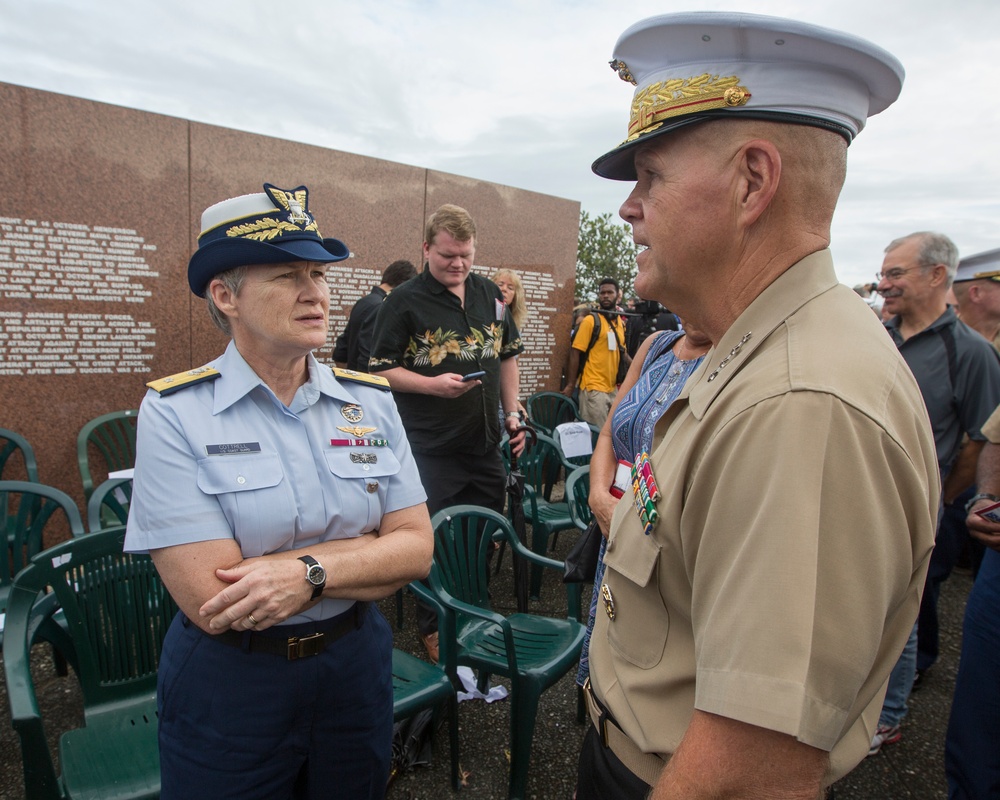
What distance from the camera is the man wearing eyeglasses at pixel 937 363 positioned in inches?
101

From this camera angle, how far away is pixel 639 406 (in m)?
1.96

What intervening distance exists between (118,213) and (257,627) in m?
3.65

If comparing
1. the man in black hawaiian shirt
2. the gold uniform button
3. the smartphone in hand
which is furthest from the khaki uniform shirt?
the man in black hawaiian shirt

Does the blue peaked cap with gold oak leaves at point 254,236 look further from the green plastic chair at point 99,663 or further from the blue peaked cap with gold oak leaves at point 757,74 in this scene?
the green plastic chair at point 99,663

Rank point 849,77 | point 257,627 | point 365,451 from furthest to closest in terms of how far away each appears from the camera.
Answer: point 365,451, point 257,627, point 849,77

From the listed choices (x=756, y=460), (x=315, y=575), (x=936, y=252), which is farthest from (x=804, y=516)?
(x=936, y=252)

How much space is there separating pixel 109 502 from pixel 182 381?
1882 millimetres

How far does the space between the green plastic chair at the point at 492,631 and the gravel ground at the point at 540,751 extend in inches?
7.7

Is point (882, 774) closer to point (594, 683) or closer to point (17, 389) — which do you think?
point (594, 683)

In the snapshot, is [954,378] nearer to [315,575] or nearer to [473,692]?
[473,692]

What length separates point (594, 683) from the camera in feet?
3.43

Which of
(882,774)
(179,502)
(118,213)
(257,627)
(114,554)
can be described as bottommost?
(882,774)

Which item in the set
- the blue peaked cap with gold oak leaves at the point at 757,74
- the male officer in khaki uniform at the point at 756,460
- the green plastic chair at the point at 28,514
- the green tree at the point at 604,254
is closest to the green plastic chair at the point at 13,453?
the green plastic chair at the point at 28,514

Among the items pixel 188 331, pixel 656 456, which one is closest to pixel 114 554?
pixel 656 456
